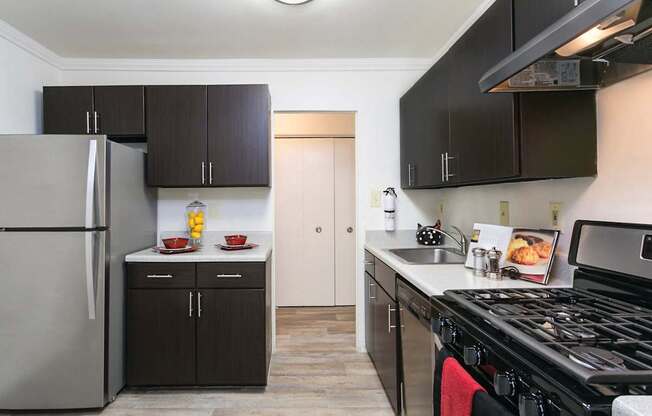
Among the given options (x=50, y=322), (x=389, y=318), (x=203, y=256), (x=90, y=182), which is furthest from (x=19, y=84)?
(x=389, y=318)

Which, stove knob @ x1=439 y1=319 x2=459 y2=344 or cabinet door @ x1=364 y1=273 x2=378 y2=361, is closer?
stove knob @ x1=439 y1=319 x2=459 y2=344

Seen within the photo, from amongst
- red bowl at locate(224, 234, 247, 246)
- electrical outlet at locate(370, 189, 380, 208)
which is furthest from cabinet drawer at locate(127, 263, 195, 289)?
electrical outlet at locate(370, 189, 380, 208)

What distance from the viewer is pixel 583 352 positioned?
0.75m

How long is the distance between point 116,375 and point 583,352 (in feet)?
8.35

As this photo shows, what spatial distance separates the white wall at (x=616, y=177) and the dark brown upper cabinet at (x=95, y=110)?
271 cm

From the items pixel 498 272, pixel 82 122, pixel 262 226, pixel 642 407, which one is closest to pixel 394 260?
A: pixel 498 272

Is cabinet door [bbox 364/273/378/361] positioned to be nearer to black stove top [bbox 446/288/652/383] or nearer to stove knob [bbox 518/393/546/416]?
black stove top [bbox 446/288/652/383]

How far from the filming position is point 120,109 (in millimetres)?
2703

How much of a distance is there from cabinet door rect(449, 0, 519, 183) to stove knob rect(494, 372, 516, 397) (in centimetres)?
84

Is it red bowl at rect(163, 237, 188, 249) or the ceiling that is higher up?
the ceiling

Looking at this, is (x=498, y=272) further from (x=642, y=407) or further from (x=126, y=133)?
(x=126, y=133)

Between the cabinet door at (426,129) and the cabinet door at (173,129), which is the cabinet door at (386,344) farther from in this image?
the cabinet door at (173,129)

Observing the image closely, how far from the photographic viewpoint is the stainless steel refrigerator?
2139 mm

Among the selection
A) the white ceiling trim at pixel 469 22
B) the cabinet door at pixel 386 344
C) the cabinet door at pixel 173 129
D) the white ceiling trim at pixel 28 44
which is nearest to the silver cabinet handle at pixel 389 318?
the cabinet door at pixel 386 344
